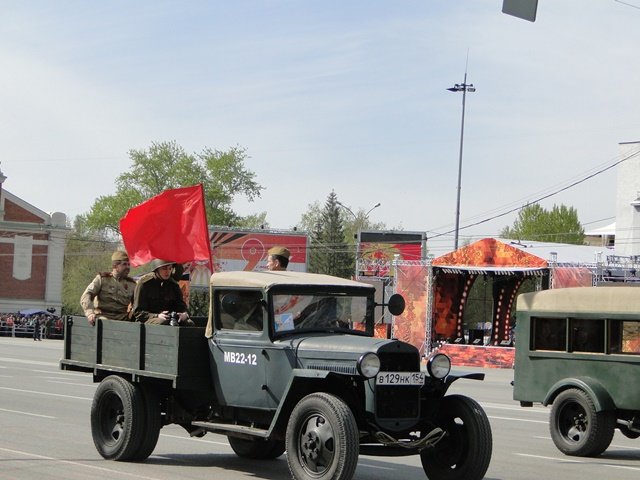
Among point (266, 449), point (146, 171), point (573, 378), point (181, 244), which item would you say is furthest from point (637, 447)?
point (146, 171)

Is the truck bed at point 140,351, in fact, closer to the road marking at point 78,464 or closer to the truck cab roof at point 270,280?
the truck cab roof at point 270,280

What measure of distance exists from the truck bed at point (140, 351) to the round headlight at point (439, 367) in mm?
2317

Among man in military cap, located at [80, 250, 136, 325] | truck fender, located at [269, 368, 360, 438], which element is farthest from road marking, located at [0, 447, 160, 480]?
man in military cap, located at [80, 250, 136, 325]

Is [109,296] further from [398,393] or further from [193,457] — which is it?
[398,393]

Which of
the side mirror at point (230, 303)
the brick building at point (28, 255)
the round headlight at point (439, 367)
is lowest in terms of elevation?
the round headlight at point (439, 367)

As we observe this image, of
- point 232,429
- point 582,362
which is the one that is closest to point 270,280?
point 232,429

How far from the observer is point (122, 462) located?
11.5m

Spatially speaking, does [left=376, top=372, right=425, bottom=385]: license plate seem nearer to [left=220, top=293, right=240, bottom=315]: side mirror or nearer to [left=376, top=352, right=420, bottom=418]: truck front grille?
[left=376, top=352, right=420, bottom=418]: truck front grille

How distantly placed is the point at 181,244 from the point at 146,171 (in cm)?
9471

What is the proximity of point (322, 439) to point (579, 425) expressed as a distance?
5644mm

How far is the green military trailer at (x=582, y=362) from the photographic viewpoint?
13.6 m

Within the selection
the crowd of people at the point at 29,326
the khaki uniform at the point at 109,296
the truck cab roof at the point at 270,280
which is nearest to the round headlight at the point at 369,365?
the truck cab roof at the point at 270,280

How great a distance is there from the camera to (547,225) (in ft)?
359

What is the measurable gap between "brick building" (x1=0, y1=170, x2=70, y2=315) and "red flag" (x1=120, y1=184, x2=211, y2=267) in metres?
69.0
